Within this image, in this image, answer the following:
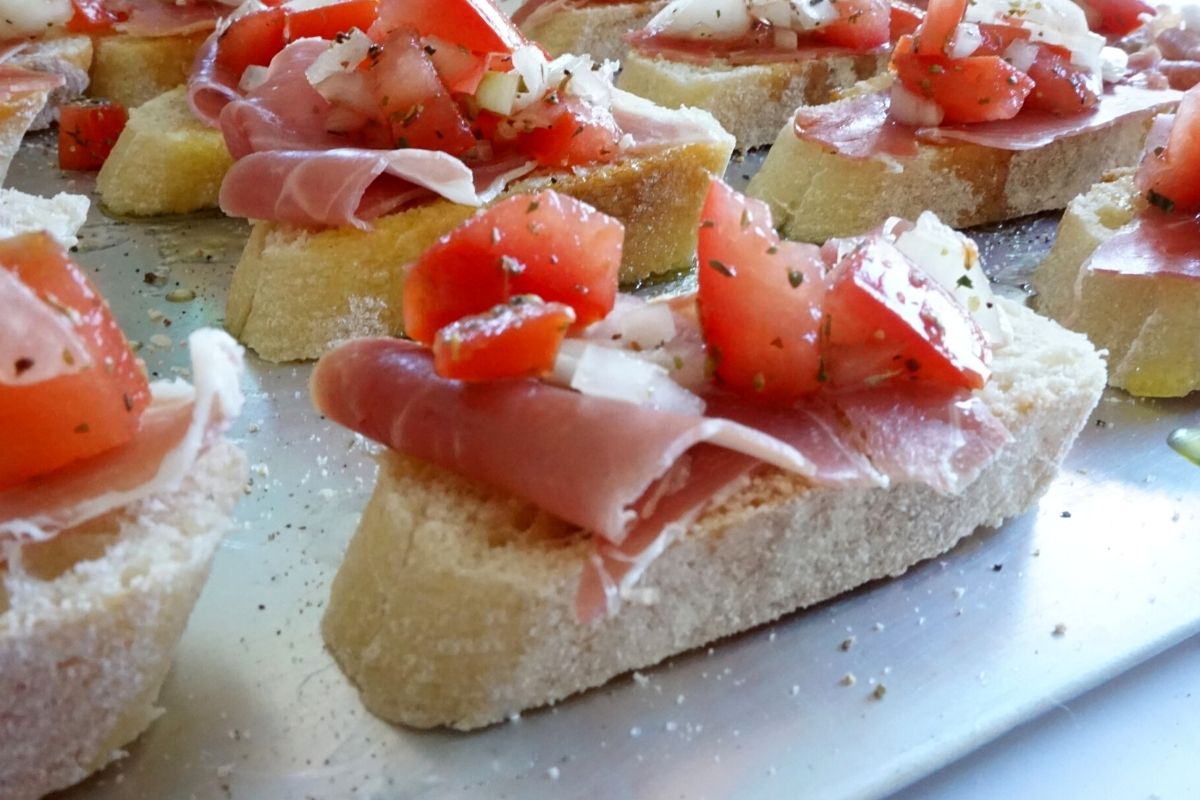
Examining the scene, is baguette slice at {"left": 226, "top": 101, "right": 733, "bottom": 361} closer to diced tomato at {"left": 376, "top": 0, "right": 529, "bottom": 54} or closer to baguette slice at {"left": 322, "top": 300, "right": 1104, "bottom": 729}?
diced tomato at {"left": 376, "top": 0, "right": 529, "bottom": 54}

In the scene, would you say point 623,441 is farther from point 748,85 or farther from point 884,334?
point 748,85

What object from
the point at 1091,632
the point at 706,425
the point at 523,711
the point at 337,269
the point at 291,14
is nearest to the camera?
the point at 706,425

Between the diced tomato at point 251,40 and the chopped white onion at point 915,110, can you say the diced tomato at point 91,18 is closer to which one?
the diced tomato at point 251,40

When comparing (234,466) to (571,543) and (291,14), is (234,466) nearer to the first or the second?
(571,543)

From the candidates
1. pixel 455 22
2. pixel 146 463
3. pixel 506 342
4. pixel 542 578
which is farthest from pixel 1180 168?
pixel 146 463

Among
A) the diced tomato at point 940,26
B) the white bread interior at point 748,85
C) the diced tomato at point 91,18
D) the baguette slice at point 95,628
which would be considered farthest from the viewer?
the diced tomato at point 91,18

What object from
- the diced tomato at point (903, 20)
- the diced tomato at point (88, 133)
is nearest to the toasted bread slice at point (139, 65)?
the diced tomato at point (88, 133)

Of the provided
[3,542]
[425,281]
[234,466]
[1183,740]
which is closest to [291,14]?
[425,281]
